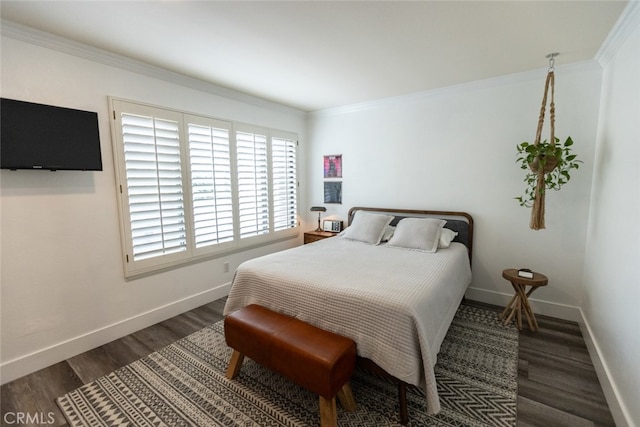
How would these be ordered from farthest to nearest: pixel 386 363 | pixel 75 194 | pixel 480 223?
pixel 480 223
pixel 75 194
pixel 386 363

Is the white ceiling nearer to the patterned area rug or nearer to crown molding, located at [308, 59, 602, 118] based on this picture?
crown molding, located at [308, 59, 602, 118]

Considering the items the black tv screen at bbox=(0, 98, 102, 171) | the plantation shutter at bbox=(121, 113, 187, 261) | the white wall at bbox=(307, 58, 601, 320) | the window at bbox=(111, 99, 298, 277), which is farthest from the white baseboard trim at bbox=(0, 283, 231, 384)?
the white wall at bbox=(307, 58, 601, 320)

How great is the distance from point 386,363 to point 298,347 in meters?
0.52

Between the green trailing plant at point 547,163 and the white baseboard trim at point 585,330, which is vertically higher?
the green trailing plant at point 547,163

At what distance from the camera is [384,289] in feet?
6.10

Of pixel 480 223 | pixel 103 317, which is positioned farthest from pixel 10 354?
pixel 480 223

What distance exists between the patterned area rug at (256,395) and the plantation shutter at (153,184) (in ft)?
3.47

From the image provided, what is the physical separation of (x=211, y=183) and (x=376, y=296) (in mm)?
2371

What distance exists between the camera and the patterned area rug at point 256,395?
1701mm

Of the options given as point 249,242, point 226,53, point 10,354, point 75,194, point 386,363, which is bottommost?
point 10,354

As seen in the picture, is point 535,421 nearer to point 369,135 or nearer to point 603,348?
point 603,348

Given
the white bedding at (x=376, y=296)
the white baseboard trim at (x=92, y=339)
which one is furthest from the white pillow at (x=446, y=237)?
the white baseboard trim at (x=92, y=339)

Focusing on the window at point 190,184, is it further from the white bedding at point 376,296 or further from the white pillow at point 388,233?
the white pillow at point 388,233

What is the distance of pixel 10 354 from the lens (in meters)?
2.03
